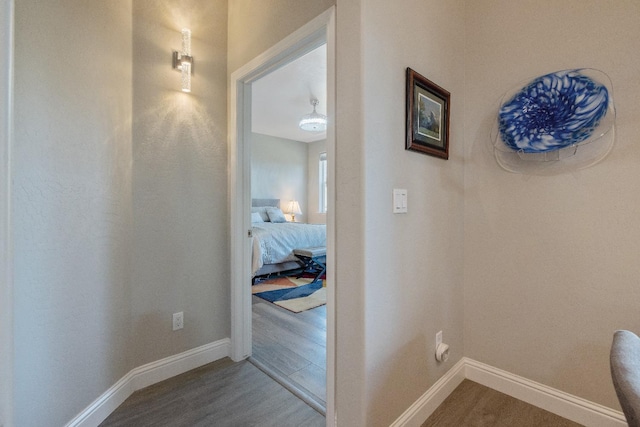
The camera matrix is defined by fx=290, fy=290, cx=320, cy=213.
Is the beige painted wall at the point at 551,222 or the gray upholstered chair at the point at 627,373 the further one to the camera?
the beige painted wall at the point at 551,222

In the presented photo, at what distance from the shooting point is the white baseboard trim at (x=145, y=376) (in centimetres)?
139

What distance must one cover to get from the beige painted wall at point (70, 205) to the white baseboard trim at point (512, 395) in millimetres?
1486

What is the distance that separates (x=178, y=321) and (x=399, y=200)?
1593 mm

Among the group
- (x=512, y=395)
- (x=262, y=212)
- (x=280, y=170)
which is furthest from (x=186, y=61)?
(x=280, y=170)

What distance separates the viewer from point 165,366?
5.99 ft

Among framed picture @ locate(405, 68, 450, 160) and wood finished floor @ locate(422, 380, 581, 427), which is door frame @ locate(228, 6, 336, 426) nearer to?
framed picture @ locate(405, 68, 450, 160)

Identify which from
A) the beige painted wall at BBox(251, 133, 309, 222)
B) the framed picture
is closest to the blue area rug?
the framed picture

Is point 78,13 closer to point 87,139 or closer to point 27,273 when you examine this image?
point 87,139

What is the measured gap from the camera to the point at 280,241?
427 cm

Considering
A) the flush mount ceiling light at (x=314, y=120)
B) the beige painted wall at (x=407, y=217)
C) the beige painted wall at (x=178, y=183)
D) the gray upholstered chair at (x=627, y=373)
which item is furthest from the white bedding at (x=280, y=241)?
the gray upholstered chair at (x=627, y=373)

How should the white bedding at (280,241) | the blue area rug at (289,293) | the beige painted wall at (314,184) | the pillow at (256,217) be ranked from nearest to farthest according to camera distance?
the blue area rug at (289,293) < the white bedding at (280,241) < the pillow at (256,217) < the beige painted wall at (314,184)

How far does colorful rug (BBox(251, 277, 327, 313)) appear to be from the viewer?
3.27 metres

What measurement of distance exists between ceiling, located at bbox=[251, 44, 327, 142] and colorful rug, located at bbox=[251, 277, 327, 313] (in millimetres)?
2360

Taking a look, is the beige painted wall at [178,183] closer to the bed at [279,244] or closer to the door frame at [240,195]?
the door frame at [240,195]
